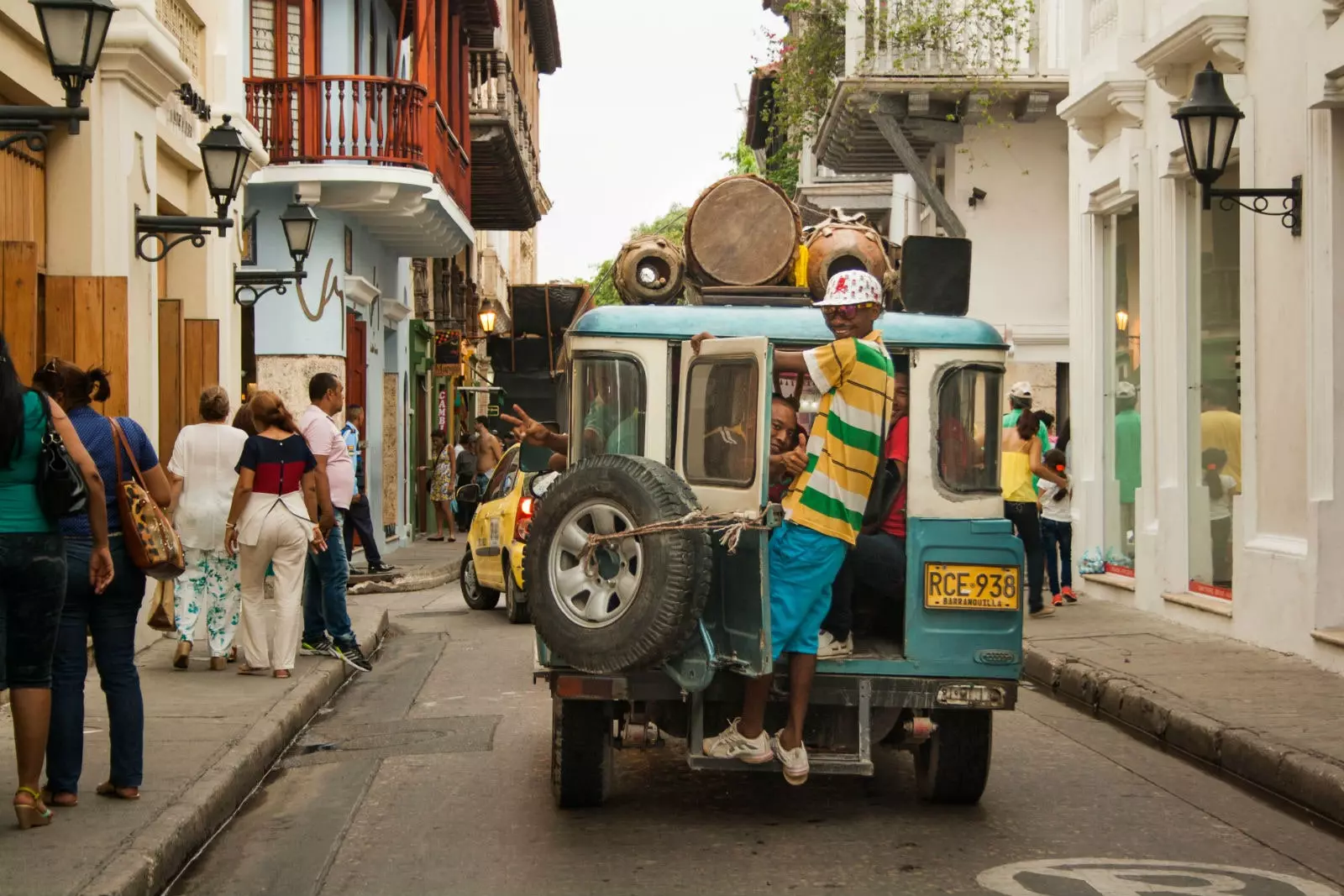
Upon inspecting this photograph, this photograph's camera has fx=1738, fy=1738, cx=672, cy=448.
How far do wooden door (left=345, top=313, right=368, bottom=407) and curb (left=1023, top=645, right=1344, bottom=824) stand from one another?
40.5ft

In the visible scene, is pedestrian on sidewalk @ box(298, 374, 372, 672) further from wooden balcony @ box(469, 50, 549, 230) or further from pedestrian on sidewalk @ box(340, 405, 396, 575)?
wooden balcony @ box(469, 50, 549, 230)

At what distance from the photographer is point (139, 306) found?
1304 centimetres

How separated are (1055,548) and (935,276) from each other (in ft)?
27.4

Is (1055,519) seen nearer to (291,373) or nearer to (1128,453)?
(1128,453)

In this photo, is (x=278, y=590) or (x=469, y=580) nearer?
(x=278, y=590)


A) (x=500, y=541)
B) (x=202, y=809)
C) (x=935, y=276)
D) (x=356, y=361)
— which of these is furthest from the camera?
(x=356, y=361)

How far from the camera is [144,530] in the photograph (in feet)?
22.6

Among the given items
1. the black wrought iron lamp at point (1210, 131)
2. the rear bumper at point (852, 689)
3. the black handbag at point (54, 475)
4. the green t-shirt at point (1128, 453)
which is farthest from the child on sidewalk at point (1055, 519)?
the black handbag at point (54, 475)

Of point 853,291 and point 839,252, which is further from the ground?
point 839,252

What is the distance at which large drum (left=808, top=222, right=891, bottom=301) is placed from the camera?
8.68 meters

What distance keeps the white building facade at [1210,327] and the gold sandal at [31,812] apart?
25.9 feet

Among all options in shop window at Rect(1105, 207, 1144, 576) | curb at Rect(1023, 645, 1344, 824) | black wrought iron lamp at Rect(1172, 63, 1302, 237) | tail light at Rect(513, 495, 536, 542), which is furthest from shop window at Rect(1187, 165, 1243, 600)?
tail light at Rect(513, 495, 536, 542)

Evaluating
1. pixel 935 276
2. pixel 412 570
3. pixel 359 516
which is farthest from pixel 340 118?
pixel 935 276

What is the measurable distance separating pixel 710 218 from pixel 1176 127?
7.32m
